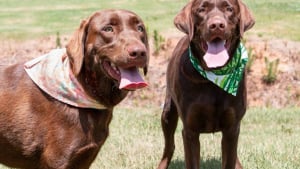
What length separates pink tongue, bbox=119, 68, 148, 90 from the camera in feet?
14.8

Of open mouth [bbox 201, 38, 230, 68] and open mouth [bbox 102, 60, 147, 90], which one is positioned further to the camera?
open mouth [bbox 201, 38, 230, 68]

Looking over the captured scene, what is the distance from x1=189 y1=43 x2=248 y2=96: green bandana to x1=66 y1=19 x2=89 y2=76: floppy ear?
5.03 feet

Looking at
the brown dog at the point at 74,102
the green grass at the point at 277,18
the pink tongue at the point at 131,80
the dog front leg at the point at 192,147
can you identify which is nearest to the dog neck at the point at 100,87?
the brown dog at the point at 74,102

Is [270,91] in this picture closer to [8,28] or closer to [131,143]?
[131,143]

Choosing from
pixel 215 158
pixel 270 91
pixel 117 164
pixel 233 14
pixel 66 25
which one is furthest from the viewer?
pixel 66 25

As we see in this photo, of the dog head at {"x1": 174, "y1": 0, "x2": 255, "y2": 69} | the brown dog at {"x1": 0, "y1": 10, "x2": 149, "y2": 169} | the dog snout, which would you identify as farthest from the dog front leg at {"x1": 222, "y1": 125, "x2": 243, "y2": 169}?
the brown dog at {"x1": 0, "y1": 10, "x2": 149, "y2": 169}

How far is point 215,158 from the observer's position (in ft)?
24.5

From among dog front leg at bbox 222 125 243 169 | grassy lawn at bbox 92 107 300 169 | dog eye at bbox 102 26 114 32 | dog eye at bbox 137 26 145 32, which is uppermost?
dog eye at bbox 102 26 114 32

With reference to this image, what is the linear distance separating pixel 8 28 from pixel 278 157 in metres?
10.7

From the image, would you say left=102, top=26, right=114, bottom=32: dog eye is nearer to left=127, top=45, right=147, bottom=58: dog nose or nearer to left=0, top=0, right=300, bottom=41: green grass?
left=127, top=45, right=147, bottom=58: dog nose

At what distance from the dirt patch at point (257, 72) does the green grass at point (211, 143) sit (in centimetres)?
214

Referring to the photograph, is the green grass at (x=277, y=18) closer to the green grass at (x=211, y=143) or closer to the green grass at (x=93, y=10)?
the green grass at (x=93, y=10)

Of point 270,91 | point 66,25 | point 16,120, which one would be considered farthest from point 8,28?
point 16,120

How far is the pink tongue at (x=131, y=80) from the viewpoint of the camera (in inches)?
177
